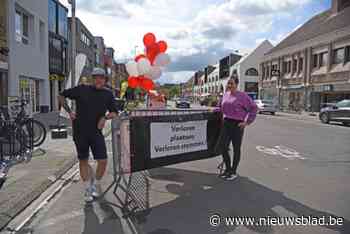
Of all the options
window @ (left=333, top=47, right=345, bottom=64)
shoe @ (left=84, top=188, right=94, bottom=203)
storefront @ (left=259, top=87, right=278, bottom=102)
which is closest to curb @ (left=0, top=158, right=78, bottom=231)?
shoe @ (left=84, top=188, right=94, bottom=203)

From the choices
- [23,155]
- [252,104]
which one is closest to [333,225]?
[252,104]

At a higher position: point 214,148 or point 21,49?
point 21,49

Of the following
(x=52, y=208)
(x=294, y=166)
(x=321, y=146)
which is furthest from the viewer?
(x=321, y=146)

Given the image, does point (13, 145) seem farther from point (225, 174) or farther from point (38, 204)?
point (225, 174)

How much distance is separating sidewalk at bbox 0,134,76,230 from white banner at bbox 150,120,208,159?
2.00 metres

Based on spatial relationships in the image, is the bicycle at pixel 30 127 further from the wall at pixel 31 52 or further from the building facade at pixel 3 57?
the wall at pixel 31 52

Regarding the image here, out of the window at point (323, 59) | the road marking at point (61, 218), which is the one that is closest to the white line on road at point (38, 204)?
the road marking at point (61, 218)

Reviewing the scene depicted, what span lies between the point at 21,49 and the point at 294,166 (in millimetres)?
15217

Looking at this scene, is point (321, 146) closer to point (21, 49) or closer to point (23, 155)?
point (23, 155)

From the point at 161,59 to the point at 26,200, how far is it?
419 centimetres

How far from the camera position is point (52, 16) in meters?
23.8

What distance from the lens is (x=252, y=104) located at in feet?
19.1

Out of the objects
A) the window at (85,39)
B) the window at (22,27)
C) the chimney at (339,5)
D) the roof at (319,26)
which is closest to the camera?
the window at (22,27)

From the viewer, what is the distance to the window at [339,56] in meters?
31.5
